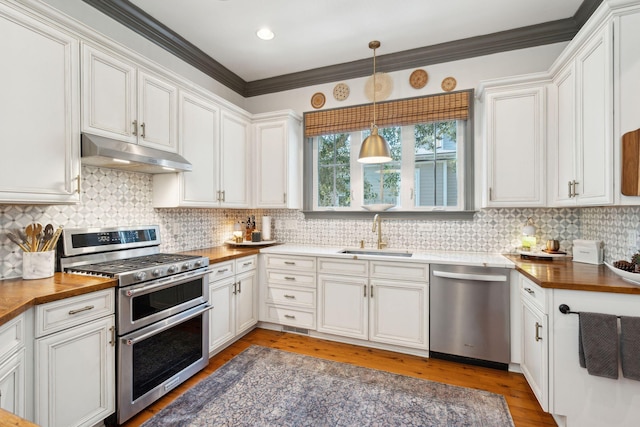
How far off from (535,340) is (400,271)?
1066 millimetres

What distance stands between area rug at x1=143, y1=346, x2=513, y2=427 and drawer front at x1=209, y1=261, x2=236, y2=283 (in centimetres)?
75

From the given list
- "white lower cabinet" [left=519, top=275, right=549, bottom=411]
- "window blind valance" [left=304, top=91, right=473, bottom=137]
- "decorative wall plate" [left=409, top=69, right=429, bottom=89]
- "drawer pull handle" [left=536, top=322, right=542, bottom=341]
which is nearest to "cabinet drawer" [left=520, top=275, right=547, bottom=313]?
"white lower cabinet" [left=519, top=275, right=549, bottom=411]

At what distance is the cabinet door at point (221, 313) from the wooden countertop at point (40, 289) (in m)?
0.98

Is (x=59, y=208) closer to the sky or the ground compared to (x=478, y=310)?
closer to the sky

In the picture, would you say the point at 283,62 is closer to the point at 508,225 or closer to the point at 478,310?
the point at 508,225

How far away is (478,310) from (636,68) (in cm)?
187

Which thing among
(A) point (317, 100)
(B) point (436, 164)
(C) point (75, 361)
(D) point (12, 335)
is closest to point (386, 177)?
(B) point (436, 164)

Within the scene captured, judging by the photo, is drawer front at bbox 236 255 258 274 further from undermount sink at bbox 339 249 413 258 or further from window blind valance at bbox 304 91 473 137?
window blind valance at bbox 304 91 473 137

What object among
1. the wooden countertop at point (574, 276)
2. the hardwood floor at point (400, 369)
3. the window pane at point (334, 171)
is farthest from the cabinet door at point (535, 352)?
the window pane at point (334, 171)

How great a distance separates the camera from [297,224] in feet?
12.6

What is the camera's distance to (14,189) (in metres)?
1.64

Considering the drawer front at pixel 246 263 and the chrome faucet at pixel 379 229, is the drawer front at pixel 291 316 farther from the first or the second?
the chrome faucet at pixel 379 229

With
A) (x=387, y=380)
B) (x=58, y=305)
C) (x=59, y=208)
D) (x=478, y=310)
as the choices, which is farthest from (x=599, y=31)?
(x=59, y=208)

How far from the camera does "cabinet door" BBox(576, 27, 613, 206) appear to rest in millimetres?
1834
